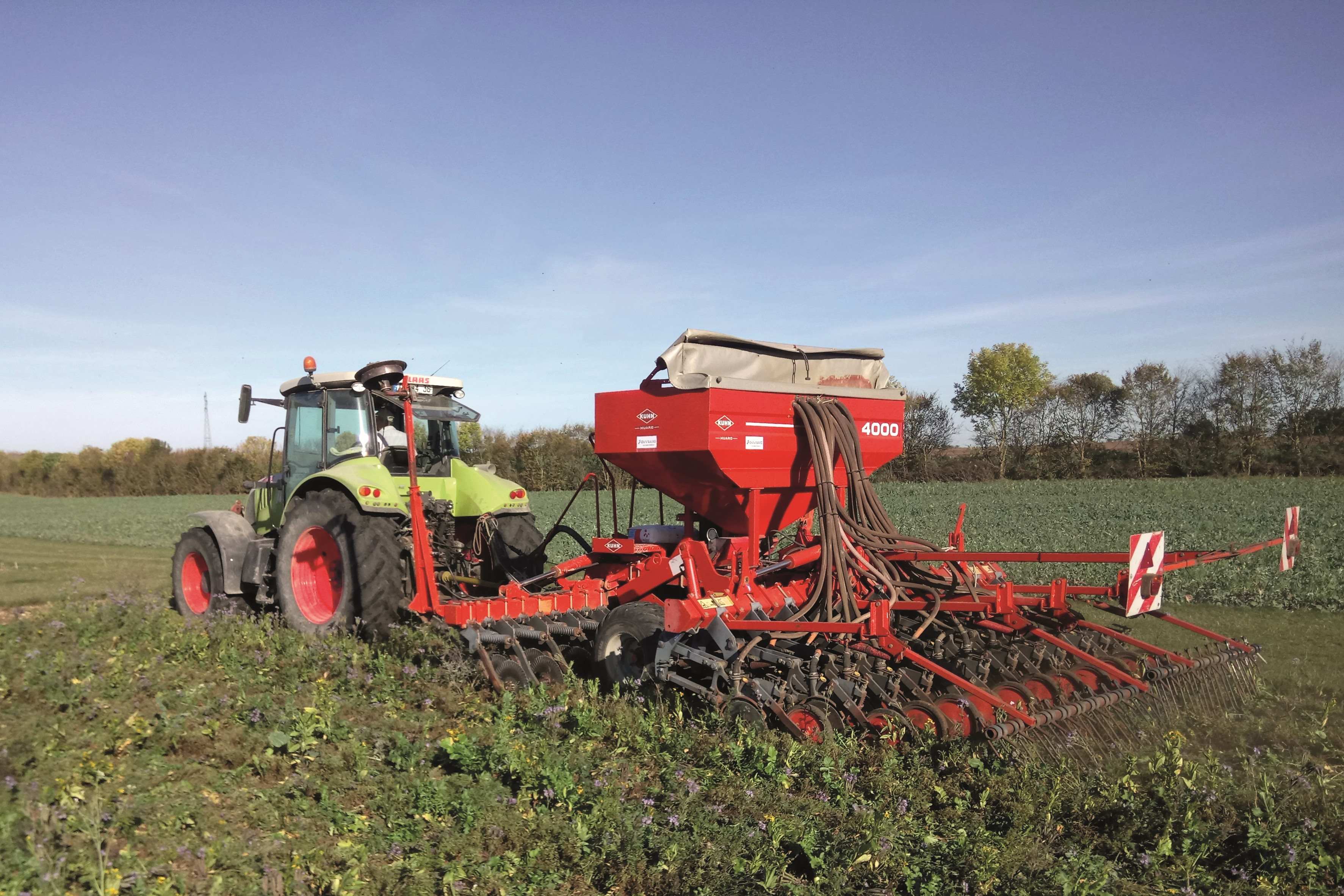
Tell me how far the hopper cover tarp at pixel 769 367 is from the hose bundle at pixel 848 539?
281 mm

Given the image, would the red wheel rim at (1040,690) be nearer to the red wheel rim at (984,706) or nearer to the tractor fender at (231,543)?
the red wheel rim at (984,706)

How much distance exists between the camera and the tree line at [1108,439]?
35.0 m

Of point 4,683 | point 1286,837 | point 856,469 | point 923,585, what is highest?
point 856,469

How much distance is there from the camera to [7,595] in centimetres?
1112

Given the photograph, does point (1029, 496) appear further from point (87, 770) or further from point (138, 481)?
point (138, 481)

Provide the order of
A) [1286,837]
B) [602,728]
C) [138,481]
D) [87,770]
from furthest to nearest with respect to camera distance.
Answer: [138,481] < [602,728] < [87,770] < [1286,837]

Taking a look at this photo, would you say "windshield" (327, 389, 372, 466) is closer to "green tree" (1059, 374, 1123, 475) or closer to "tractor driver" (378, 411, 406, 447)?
"tractor driver" (378, 411, 406, 447)

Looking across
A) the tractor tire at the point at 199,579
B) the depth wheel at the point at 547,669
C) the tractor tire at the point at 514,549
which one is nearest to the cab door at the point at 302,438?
the tractor tire at the point at 199,579

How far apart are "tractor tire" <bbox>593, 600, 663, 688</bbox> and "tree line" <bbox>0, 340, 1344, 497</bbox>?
24725 mm

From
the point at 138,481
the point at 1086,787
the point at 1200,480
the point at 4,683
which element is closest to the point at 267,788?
the point at 4,683

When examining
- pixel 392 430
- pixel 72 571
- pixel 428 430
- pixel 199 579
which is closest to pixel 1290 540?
pixel 428 430

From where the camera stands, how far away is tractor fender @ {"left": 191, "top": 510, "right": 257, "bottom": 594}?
8383 mm

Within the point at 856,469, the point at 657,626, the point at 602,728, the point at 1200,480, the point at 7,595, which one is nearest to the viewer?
the point at 602,728

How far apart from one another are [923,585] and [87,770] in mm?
5025
